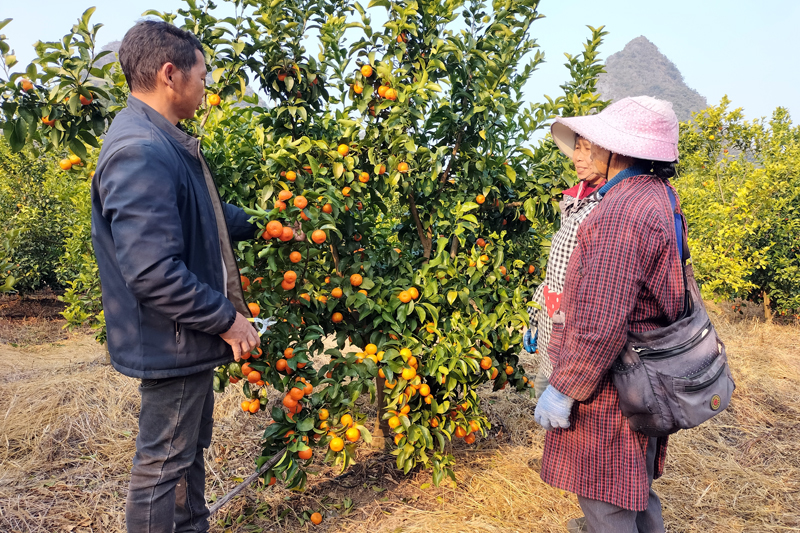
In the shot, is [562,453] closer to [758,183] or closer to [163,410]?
[163,410]

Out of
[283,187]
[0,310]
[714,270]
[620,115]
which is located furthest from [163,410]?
[0,310]

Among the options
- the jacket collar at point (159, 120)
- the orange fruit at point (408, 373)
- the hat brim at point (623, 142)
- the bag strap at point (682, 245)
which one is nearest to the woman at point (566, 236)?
Result: the hat brim at point (623, 142)

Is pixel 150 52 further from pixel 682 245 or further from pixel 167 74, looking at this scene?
pixel 682 245

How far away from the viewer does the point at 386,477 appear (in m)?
2.59

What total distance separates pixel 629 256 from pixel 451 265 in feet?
3.19

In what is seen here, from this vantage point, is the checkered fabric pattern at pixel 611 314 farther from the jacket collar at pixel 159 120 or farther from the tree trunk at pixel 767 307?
the tree trunk at pixel 767 307

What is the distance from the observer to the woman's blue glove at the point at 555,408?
55.0 inches

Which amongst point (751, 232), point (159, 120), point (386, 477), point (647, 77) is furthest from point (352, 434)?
point (647, 77)

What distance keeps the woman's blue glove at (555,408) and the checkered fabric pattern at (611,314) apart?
5 cm

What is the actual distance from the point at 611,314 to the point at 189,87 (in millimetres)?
1404

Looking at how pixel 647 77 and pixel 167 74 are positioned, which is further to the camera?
pixel 647 77

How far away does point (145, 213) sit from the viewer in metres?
1.25

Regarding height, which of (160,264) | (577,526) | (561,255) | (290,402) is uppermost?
(561,255)

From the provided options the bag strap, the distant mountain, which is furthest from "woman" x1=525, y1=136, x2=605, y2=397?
the distant mountain
